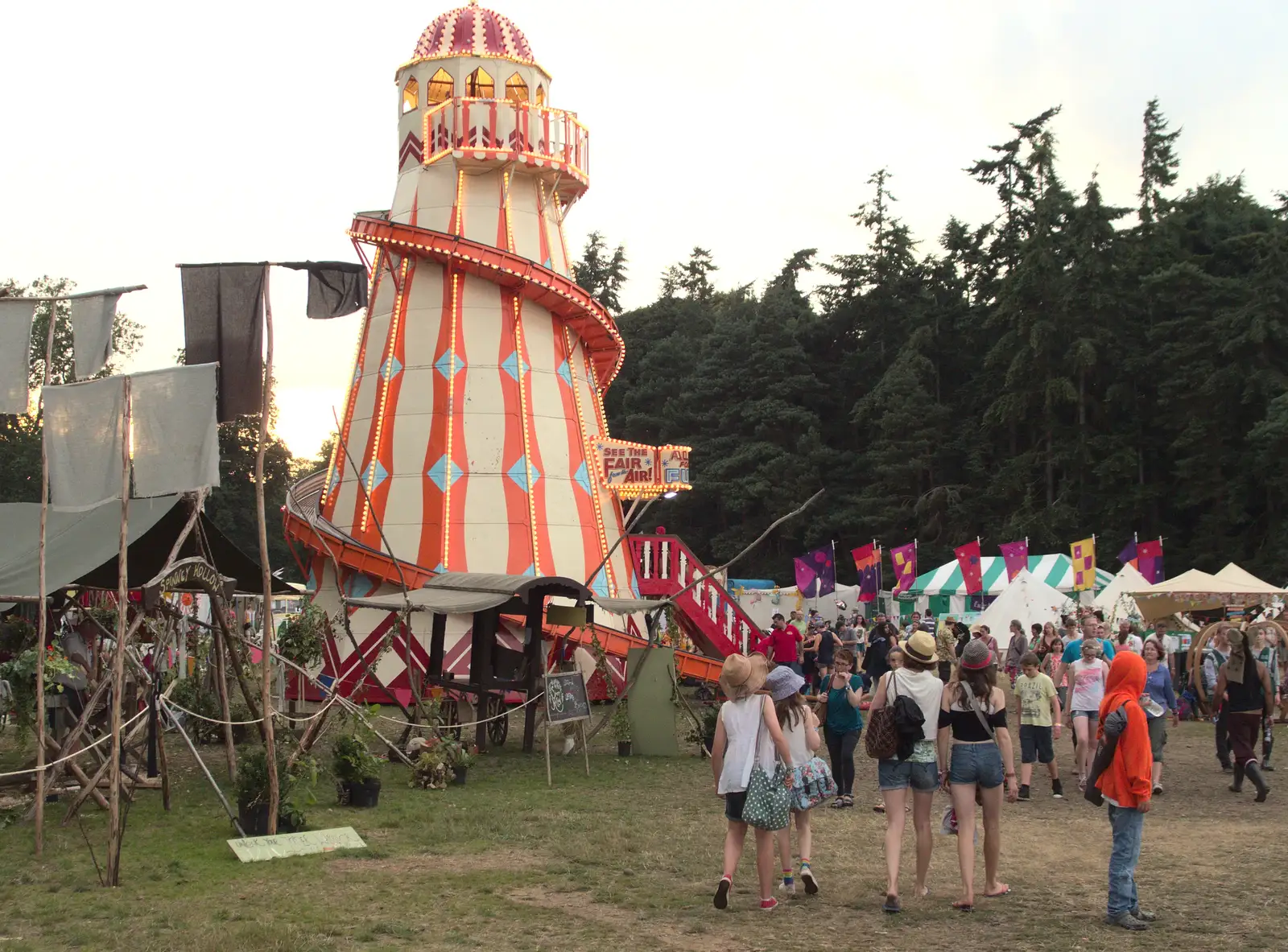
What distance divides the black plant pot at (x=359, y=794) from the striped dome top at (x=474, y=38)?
1791cm

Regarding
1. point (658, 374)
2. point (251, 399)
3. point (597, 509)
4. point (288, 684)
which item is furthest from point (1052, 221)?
point (251, 399)

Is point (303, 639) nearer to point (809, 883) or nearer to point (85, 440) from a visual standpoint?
point (85, 440)

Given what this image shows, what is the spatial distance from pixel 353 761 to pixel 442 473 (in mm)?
12520

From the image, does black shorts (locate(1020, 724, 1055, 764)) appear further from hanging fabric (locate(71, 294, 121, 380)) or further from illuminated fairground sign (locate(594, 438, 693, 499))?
illuminated fairground sign (locate(594, 438, 693, 499))

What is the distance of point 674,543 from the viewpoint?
30.6 meters

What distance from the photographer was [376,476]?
25.5m

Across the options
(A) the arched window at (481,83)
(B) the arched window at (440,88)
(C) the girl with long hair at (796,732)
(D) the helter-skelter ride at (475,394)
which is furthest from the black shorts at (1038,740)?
(B) the arched window at (440,88)

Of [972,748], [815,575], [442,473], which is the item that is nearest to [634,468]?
[442,473]

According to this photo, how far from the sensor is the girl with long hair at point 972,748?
8.70 m

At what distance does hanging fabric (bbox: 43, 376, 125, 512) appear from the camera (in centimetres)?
1016

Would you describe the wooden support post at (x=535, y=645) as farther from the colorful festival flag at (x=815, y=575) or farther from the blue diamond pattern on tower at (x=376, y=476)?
the colorful festival flag at (x=815, y=575)

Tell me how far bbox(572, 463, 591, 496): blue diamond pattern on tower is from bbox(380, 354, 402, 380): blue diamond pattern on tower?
3.83 metres

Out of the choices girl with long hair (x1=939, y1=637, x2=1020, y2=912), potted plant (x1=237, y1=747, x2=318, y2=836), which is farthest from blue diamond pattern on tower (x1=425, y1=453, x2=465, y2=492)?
girl with long hair (x1=939, y1=637, x2=1020, y2=912)

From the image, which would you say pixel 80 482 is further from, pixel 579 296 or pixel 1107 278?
pixel 1107 278
